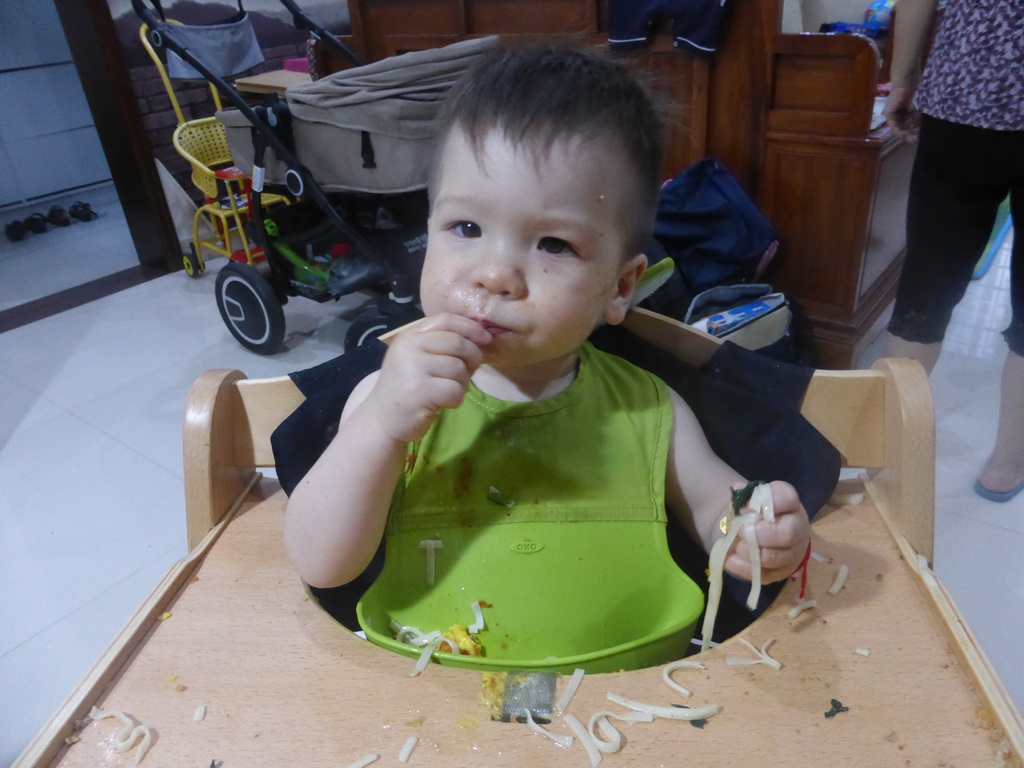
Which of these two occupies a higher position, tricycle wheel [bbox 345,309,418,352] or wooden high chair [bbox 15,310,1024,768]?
wooden high chair [bbox 15,310,1024,768]

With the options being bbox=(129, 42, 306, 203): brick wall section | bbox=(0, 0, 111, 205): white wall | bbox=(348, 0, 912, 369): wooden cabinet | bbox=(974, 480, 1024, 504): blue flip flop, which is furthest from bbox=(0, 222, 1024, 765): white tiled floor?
bbox=(0, 0, 111, 205): white wall

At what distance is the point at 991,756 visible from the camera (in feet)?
1.57

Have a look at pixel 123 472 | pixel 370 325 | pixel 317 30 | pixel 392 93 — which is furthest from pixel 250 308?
pixel 317 30

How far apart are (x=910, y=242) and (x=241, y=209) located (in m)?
2.04

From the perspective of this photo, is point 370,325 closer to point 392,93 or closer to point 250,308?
point 250,308

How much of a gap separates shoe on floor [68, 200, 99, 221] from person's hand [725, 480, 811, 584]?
3.80 metres

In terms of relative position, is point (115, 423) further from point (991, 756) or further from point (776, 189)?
point (991, 756)

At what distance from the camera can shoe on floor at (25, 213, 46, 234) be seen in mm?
3426

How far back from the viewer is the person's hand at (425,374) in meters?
0.57

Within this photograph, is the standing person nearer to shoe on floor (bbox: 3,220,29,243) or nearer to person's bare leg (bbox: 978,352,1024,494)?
person's bare leg (bbox: 978,352,1024,494)

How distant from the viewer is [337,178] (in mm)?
1929

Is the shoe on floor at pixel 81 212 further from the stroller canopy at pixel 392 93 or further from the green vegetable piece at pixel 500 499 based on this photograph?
the green vegetable piece at pixel 500 499

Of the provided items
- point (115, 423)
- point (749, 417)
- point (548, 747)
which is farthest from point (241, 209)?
point (548, 747)

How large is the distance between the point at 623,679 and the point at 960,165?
1074 mm
